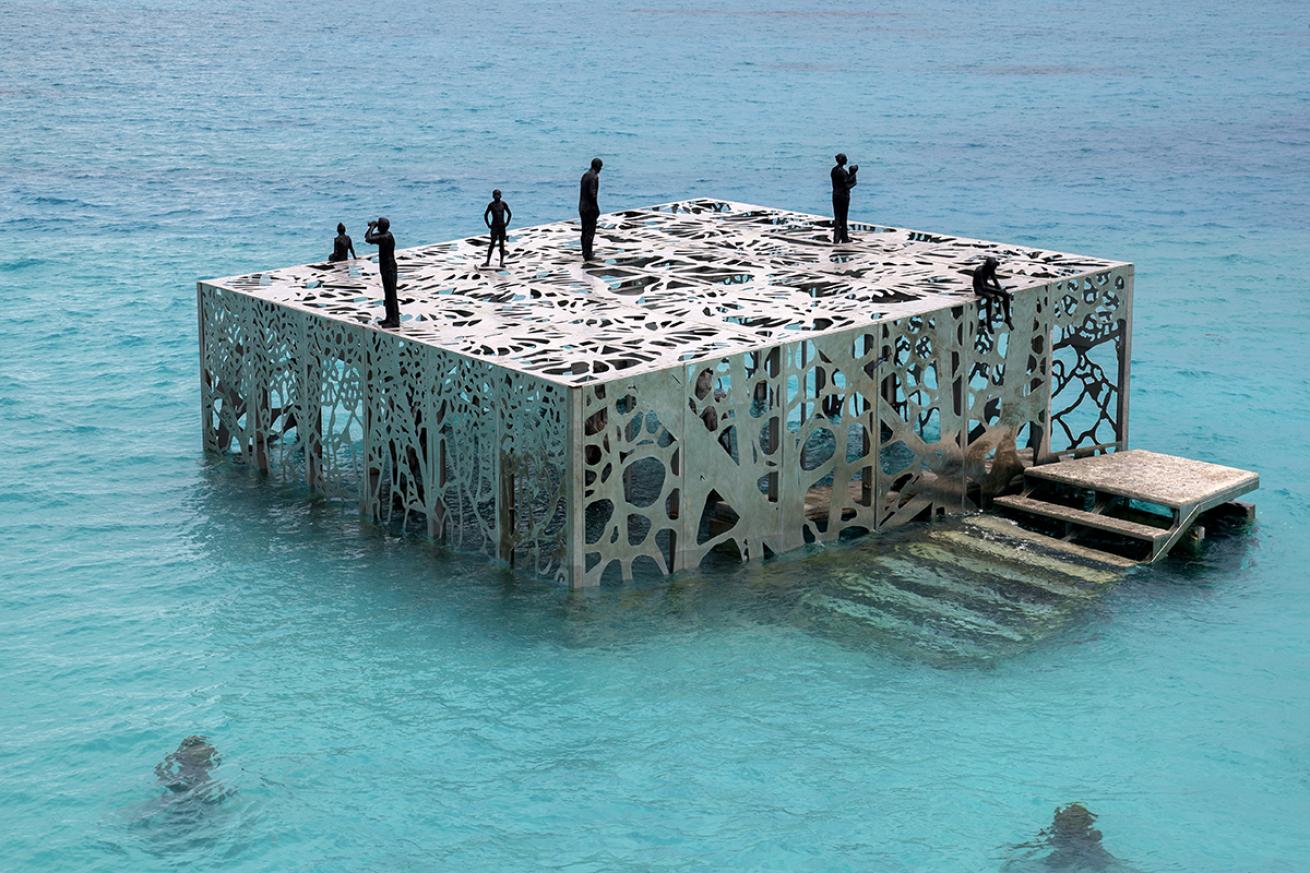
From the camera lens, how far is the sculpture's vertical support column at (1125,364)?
2586 centimetres

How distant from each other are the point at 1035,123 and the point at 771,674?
5485cm

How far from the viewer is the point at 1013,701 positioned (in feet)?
63.5

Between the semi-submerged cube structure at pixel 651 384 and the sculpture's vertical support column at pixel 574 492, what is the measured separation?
0.04m

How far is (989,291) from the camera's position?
952 inches

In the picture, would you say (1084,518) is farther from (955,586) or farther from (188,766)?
(188,766)

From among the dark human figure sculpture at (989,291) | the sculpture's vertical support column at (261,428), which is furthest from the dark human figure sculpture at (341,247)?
the dark human figure sculpture at (989,291)

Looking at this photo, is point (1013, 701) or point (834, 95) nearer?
point (1013, 701)

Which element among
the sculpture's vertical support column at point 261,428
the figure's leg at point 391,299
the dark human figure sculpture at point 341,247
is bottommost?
the sculpture's vertical support column at point 261,428

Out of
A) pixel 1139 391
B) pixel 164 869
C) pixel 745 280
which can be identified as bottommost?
pixel 164 869

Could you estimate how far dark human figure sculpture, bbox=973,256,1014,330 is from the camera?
949 inches

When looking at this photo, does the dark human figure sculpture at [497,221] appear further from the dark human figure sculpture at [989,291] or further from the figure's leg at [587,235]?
the dark human figure sculpture at [989,291]

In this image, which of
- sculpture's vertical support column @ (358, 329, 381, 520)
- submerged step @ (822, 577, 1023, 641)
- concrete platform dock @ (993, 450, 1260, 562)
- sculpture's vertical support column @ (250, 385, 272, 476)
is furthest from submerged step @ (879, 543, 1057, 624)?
sculpture's vertical support column @ (250, 385, 272, 476)

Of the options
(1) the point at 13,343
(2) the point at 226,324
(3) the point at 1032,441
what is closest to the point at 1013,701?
(3) the point at 1032,441

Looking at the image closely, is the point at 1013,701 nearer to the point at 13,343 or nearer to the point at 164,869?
the point at 164,869
